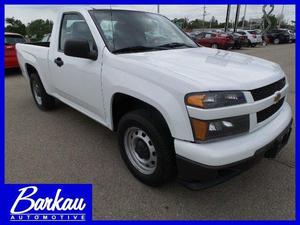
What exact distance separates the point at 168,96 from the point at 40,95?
3598 mm

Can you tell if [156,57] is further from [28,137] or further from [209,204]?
[28,137]

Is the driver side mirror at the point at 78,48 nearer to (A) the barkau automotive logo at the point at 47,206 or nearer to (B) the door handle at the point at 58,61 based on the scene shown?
(B) the door handle at the point at 58,61

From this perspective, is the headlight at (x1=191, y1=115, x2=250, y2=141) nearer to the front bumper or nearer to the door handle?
the front bumper

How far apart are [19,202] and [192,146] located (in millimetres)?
1813

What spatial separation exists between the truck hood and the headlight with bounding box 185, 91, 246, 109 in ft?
0.15

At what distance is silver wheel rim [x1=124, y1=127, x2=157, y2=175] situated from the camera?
109 inches

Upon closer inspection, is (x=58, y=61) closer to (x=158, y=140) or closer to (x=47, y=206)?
(x=47, y=206)

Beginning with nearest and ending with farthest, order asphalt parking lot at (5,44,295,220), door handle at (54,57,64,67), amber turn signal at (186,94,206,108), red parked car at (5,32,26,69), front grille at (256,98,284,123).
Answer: amber turn signal at (186,94,206,108), front grille at (256,98,284,123), asphalt parking lot at (5,44,295,220), door handle at (54,57,64,67), red parked car at (5,32,26,69)

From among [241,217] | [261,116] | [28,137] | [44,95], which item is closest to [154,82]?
[261,116]

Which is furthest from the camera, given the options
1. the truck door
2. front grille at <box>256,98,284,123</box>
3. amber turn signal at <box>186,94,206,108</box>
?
the truck door

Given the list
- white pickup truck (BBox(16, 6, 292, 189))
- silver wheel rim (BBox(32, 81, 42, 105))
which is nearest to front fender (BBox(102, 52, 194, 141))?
white pickup truck (BBox(16, 6, 292, 189))

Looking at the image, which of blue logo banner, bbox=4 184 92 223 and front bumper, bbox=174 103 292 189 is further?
blue logo banner, bbox=4 184 92 223

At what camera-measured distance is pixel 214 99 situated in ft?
7.16

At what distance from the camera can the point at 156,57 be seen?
2.92 m
